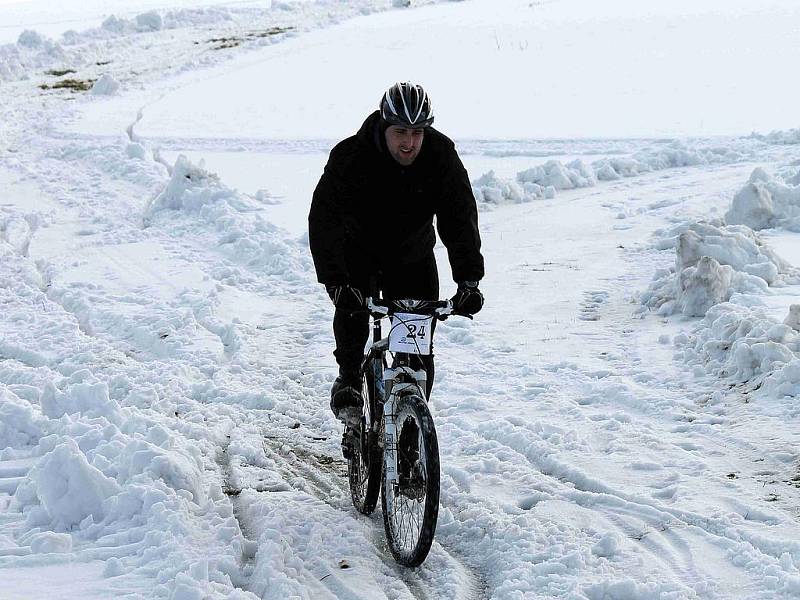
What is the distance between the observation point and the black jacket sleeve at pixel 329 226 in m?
4.30

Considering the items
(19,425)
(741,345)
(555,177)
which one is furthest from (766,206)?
(19,425)

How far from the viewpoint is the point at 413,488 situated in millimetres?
4188

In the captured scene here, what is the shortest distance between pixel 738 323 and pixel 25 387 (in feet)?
15.0

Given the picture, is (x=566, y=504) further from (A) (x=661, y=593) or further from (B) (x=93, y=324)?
(B) (x=93, y=324)

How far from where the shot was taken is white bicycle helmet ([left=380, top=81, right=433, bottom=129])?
13.4 feet

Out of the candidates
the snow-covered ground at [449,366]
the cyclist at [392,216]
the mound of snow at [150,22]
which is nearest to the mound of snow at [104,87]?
the snow-covered ground at [449,366]

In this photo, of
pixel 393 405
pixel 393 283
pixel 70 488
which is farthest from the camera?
pixel 393 283

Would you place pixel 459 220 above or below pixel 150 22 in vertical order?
below

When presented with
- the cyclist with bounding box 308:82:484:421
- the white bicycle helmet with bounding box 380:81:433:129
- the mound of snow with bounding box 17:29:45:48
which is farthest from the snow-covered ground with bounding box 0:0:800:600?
the mound of snow with bounding box 17:29:45:48

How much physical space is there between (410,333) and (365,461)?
2.91 feet

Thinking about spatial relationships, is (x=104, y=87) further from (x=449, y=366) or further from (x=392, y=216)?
(x=392, y=216)

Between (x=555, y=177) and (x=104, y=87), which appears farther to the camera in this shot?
(x=104, y=87)

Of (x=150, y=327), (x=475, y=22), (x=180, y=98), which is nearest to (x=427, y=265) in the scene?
(x=150, y=327)

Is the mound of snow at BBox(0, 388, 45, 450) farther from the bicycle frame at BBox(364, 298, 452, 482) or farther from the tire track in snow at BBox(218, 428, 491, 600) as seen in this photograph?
the bicycle frame at BBox(364, 298, 452, 482)
